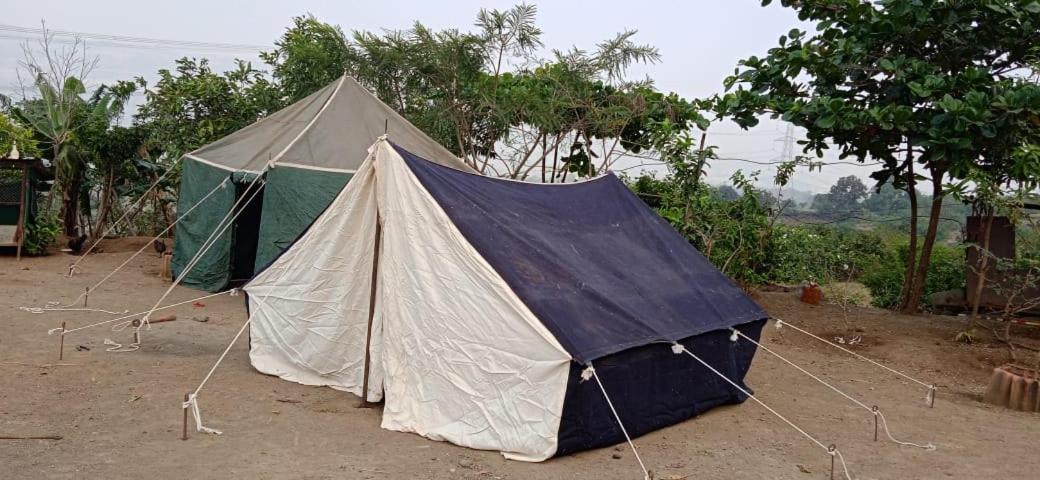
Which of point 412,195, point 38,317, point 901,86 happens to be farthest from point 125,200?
point 901,86

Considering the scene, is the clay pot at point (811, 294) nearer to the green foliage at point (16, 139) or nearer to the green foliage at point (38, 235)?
the green foliage at point (38, 235)

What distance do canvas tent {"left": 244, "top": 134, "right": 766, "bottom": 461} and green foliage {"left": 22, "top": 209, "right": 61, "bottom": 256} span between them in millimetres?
7731

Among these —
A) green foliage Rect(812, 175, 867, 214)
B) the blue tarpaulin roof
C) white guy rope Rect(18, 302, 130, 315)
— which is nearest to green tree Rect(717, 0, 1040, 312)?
the blue tarpaulin roof

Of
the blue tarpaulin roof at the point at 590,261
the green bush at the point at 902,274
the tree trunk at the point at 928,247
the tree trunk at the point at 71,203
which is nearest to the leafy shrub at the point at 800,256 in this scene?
the green bush at the point at 902,274

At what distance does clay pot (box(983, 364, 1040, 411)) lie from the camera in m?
6.55

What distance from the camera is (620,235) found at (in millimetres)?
6316

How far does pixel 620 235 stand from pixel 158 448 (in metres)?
3.35

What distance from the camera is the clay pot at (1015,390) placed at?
6.55 metres

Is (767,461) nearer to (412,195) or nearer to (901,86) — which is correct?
(412,195)

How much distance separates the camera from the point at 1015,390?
6.62m

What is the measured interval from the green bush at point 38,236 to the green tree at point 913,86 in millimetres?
9733

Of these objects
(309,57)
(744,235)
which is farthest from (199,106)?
(744,235)

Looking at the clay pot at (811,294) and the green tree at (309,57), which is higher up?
the green tree at (309,57)

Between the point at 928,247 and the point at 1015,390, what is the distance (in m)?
4.04
